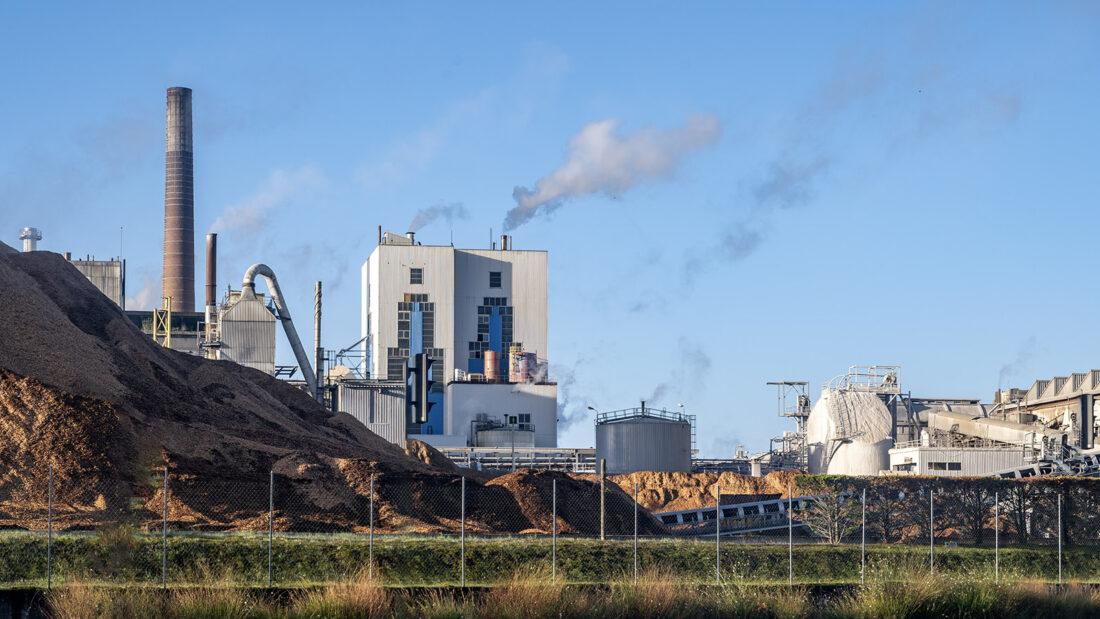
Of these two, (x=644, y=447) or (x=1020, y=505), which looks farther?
(x=644, y=447)

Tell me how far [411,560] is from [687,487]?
3448 centimetres

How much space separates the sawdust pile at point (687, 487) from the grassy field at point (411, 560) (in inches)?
1006

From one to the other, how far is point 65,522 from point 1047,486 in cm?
3026

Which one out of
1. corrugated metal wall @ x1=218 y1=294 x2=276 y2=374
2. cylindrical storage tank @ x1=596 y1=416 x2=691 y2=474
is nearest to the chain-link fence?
cylindrical storage tank @ x1=596 y1=416 x2=691 y2=474

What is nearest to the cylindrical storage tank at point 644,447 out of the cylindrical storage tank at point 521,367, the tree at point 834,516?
the tree at point 834,516

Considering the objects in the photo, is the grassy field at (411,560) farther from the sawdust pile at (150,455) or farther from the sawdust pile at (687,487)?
the sawdust pile at (687,487)

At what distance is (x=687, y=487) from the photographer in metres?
66.6

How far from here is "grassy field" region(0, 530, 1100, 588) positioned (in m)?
30.7

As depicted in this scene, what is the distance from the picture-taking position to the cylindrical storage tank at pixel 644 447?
70875mm

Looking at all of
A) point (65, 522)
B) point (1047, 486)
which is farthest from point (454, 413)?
point (65, 522)

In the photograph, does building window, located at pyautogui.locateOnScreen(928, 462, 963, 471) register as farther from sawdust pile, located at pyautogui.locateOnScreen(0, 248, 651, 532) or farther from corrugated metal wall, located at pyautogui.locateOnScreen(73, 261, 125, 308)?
corrugated metal wall, located at pyautogui.locateOnScreen(73, 261, 125, 308)

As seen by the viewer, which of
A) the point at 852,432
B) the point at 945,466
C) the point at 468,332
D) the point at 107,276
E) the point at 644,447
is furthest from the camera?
the point at 468,332

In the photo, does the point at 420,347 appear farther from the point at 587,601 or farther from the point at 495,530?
the point at 587,601

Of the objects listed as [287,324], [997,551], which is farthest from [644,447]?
[997,551]
